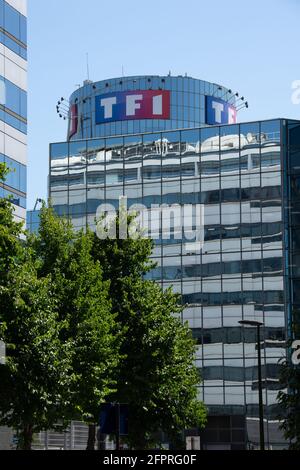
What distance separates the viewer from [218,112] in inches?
6752

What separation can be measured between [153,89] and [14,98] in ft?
378

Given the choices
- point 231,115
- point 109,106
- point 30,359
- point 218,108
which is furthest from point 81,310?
point 218,108

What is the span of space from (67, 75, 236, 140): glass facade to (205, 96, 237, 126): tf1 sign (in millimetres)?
6600

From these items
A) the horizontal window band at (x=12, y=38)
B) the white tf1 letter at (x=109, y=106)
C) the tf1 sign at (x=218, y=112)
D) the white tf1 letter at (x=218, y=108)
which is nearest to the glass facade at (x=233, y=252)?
the horizontal window band at (x=12, y=38)

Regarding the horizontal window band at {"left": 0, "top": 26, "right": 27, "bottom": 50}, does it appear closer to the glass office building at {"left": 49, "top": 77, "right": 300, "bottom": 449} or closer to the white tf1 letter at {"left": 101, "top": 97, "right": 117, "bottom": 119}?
the glass office building at {"left": 49, "top": 77, "right": 300, "bottom": 449}

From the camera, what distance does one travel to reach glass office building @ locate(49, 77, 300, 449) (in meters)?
103

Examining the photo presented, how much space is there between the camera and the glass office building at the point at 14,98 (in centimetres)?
6506

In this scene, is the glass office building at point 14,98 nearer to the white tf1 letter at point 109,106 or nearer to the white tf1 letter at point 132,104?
the white tf1 letter at point 109,106

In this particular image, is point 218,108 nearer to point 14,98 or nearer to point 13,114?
point 14,98

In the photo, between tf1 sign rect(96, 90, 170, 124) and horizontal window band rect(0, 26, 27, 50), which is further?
tf1 sign rect(96, 90, 170, 124)

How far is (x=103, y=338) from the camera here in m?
47.0

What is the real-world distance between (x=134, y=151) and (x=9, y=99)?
46.8 metres

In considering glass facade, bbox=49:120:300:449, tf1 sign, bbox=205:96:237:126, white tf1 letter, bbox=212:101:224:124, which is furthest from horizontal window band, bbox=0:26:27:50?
white tf1 letter, bbox=212:101:224:124
